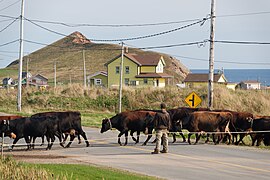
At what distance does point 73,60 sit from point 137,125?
136 m

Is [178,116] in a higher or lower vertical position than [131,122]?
higher

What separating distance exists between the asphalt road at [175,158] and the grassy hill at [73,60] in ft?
351

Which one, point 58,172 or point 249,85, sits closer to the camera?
point 58,172

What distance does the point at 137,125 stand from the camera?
A: 87.9ft

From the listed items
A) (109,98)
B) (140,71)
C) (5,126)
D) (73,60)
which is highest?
(73,60)

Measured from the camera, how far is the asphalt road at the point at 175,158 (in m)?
18.8

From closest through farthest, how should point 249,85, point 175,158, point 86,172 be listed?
point 86,172
point 175,158
point 249,85

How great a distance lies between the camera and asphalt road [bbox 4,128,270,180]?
18.8 metres

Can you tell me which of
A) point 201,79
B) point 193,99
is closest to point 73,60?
point 201,79

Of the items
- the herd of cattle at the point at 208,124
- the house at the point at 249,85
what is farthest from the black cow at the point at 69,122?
the house at the point at 249,85

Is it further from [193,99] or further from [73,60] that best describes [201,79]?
[73,60]

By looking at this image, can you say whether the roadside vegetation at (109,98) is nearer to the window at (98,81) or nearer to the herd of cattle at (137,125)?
the herd of cattle at (137,125)

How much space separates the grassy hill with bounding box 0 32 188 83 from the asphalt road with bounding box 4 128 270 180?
10713 cm

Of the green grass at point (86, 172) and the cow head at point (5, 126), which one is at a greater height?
the cow head at point (5, 126)
